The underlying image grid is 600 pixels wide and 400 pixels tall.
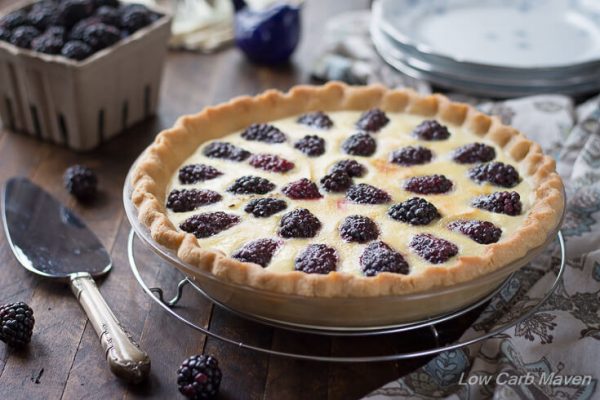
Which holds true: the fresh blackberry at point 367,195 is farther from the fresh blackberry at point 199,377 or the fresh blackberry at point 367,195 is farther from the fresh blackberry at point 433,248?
the fresh blackberry at point 199,377

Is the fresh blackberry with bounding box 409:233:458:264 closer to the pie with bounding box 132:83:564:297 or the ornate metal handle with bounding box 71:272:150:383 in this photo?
the pie with bounding box 132:83:564:297

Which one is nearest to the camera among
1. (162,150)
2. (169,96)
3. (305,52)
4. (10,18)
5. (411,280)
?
(411,280)

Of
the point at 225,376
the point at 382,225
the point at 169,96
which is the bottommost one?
the point at 169,96

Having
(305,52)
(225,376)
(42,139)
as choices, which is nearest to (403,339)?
(225,376)

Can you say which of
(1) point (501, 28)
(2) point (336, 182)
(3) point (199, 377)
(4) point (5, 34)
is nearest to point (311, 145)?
(2) point (336, 182)

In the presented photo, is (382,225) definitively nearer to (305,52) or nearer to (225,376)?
(225,376)

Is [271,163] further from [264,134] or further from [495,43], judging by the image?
[495,43]

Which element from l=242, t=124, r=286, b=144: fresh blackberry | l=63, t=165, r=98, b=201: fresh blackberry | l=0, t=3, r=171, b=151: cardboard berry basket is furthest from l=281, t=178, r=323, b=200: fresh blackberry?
l=0, t=3, r=171, b=151: cardboard berry basket

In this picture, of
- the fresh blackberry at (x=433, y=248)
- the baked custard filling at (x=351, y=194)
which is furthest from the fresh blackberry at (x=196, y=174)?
the fresh blackberry at (x=433, y=248)
